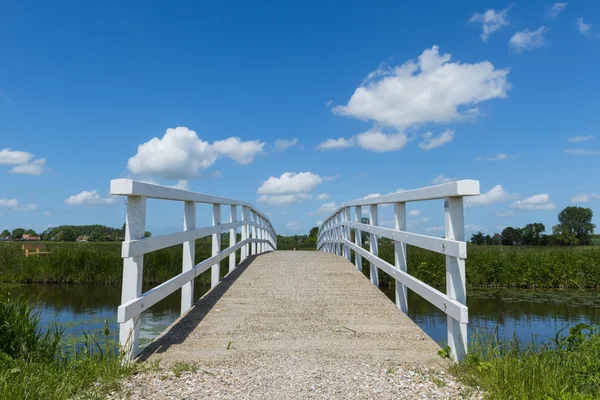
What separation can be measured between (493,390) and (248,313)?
9.86 feet

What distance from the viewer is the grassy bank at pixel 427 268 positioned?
13.6 metres

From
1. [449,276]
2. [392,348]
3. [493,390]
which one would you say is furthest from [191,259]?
[493,390]

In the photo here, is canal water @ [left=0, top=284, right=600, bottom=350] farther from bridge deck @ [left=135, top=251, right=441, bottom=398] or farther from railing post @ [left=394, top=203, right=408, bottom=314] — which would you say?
bridge deck @ [left=135, top=251, right=441, bottom=398]

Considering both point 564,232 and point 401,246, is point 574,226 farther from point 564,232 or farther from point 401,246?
point 401,246

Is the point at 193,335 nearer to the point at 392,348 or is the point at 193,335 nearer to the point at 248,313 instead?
the point at 248,313

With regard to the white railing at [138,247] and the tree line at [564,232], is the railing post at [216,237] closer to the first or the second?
the white railing at [138,247]

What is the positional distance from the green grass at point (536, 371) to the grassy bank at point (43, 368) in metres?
2.59

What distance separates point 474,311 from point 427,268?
436 centimetres

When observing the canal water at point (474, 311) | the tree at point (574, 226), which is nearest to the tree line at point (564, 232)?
the tree at point (574, 226)

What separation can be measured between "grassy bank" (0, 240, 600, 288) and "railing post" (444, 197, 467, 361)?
9395mm

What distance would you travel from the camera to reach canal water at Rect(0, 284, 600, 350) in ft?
25.5

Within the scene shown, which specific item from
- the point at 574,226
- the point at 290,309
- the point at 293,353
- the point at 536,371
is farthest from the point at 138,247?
the point at 574,226

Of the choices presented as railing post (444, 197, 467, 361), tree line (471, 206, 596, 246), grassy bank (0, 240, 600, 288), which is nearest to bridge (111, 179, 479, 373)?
railing post (444, 197, 467, 361)

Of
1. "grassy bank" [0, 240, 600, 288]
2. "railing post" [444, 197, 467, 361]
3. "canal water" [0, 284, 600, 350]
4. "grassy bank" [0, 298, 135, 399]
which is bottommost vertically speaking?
"canal water" [0, 284, 600, 350]
